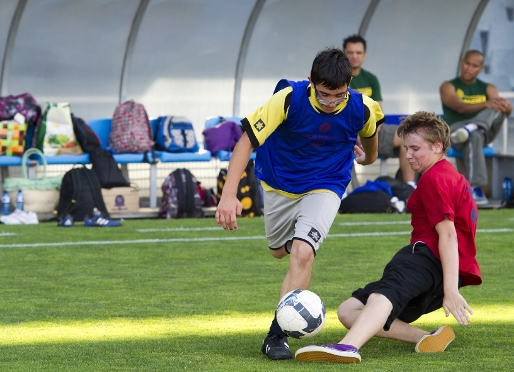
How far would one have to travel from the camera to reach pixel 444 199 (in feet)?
14.5

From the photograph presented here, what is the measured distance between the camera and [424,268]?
4.46 meters

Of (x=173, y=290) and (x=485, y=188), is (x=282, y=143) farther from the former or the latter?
(x=485, y=188)

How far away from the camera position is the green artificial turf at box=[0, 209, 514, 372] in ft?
14.4

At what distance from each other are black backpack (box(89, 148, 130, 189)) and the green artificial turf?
110 cm

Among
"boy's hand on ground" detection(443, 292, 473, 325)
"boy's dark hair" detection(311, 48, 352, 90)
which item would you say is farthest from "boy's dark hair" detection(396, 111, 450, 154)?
"boy's hand on ground" detection(443, 292, 473, 325)

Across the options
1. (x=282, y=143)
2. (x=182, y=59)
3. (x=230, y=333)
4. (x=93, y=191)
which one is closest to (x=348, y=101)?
(x=282, y=143)

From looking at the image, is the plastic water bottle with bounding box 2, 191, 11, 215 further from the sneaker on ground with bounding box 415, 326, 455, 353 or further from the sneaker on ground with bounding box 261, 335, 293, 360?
the sneaker on ground with bounding box 415, 326, 455, 353

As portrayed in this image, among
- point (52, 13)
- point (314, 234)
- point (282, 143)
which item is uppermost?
point (52, 13)

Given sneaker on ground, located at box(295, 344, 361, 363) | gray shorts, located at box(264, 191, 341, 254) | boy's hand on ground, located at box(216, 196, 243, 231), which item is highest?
boy's hand on ground, located at box(216, 196, 243, 231)

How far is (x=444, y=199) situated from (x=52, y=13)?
9350mm

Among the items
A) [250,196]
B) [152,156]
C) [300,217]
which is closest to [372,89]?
[250,196]

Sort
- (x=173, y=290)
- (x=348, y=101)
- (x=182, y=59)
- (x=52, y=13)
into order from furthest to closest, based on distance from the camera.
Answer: (x=182, y=59)
(x=52, y=13)
(x=173, y=290)
(x=348, y=101)

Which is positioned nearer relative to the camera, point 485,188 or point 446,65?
point 485,188

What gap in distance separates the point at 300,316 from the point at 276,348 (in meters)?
0.18
